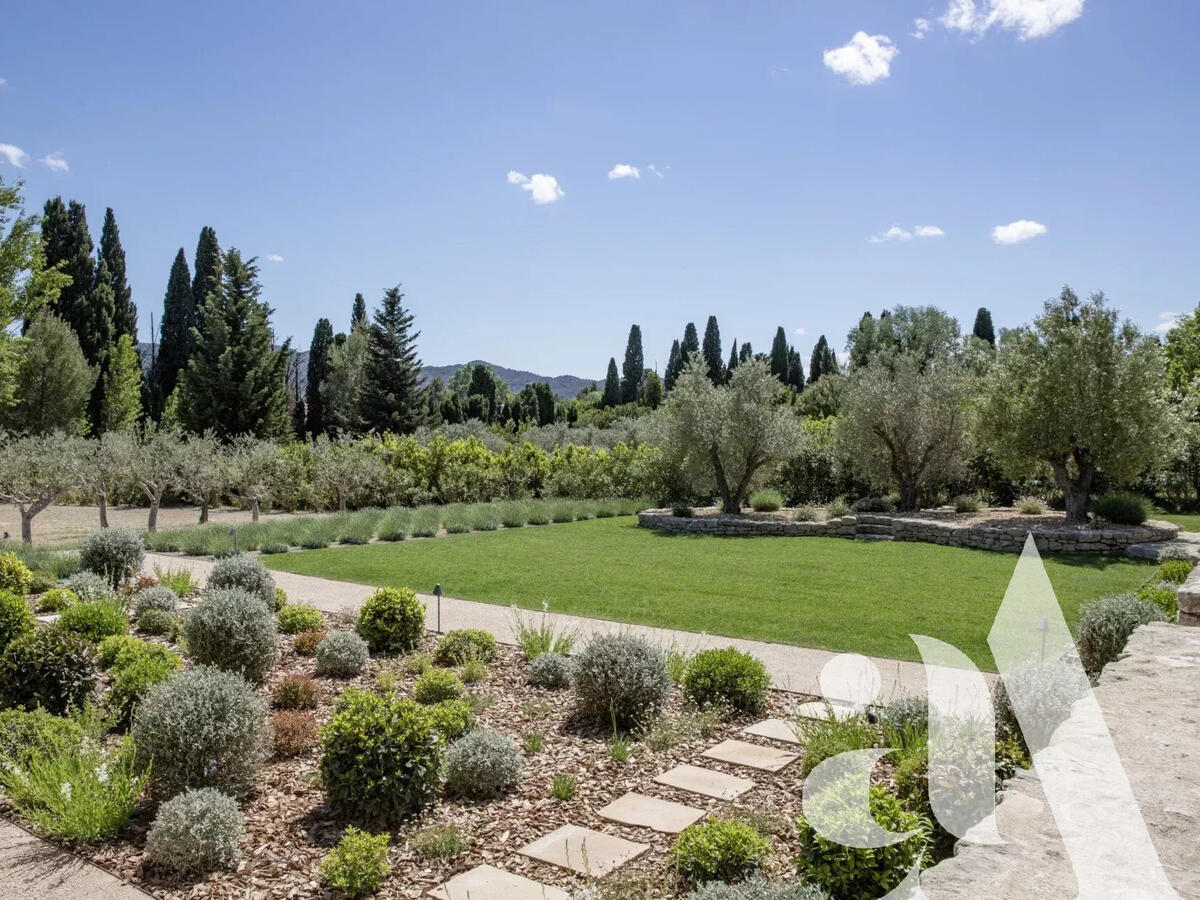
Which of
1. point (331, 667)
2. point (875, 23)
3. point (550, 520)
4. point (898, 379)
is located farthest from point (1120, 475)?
point (331, 667)

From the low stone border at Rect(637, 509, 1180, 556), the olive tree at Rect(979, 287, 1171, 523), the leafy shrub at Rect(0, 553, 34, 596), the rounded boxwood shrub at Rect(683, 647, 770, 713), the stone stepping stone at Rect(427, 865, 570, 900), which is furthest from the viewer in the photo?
the olive tree at Rect(979, 287, 1171, 523)

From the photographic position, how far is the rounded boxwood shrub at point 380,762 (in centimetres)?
376

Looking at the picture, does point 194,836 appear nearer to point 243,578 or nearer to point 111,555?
point 243,578

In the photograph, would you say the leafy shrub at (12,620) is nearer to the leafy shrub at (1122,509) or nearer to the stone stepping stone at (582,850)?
the stone stepping stone at (582,850)

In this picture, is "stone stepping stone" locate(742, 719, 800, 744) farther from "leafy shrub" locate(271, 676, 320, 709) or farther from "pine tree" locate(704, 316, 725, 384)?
"pine tree" locate(704, 316, 725, 384)

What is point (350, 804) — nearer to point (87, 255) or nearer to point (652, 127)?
point (652, 127)

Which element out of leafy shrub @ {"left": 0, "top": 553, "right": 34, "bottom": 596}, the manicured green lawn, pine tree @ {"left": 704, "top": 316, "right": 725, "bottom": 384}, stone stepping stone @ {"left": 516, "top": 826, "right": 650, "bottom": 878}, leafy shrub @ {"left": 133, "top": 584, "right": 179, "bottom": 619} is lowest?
stone stepping stone @ {"left": 516, "top": 826, "right": 650, "bottom": 878}

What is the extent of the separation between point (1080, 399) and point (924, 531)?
355 centimetres

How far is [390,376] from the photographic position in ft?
104

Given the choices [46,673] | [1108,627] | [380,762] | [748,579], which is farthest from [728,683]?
[748,579]

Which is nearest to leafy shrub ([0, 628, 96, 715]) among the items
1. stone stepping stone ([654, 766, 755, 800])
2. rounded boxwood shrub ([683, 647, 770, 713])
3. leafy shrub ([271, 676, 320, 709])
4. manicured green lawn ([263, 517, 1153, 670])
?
leafy shrub ([271, 676, 320, 709])

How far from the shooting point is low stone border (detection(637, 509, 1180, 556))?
13.0 metres

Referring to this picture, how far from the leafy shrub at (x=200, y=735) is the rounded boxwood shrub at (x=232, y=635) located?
4.98 ft

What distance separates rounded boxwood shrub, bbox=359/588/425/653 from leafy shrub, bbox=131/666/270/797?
9.02ft
